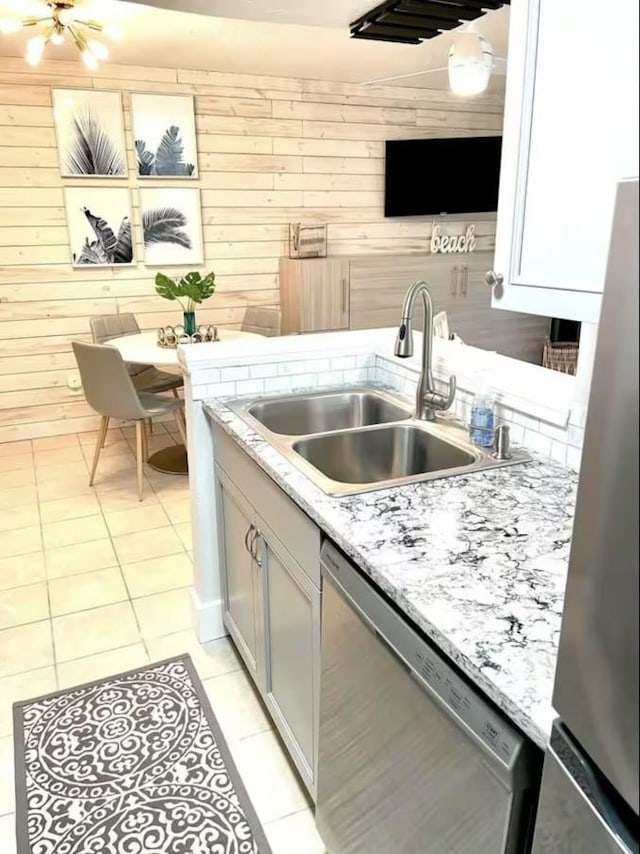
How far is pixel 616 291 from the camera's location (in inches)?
22.1

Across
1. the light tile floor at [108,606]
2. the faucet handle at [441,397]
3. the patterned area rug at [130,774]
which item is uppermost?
the faucet handle at [441,397]

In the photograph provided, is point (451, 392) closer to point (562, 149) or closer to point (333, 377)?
point (333, 377)

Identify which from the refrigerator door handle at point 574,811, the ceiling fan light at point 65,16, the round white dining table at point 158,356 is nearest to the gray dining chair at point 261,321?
the round white dining table at point 158,356

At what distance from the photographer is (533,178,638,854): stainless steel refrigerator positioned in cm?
55

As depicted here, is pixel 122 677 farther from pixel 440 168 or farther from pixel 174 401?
pixel 440 168

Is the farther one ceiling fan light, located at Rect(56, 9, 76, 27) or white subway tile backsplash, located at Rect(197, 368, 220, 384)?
ceiling fan light, located at Rect(56, 9, 76, 27)

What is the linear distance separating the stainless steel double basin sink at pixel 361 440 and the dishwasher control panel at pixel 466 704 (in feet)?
1.64

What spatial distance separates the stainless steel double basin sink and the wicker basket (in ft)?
10.7


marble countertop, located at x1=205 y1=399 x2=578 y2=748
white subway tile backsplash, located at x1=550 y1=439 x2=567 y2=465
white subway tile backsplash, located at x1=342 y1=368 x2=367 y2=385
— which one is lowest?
marble countertop, located at x1=205 y1=399 x2=578 y2=748

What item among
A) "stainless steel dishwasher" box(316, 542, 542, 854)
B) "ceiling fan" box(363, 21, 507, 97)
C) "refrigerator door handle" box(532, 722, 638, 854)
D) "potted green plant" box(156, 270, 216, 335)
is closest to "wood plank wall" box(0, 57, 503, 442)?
"potted green plant" box(156, 270, 216, 335)

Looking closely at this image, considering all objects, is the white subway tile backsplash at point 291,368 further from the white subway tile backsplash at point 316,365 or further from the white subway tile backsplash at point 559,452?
the white subway tile backsplash at point 559,452

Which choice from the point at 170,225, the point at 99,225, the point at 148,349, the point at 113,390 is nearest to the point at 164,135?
the point at 170,225

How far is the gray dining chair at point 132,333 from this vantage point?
4.22 m

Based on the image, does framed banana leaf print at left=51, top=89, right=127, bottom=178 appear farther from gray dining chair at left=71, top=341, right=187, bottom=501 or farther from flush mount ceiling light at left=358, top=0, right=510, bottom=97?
flush mount ceiling light at left=358, top=0, right=510, bottom=97
